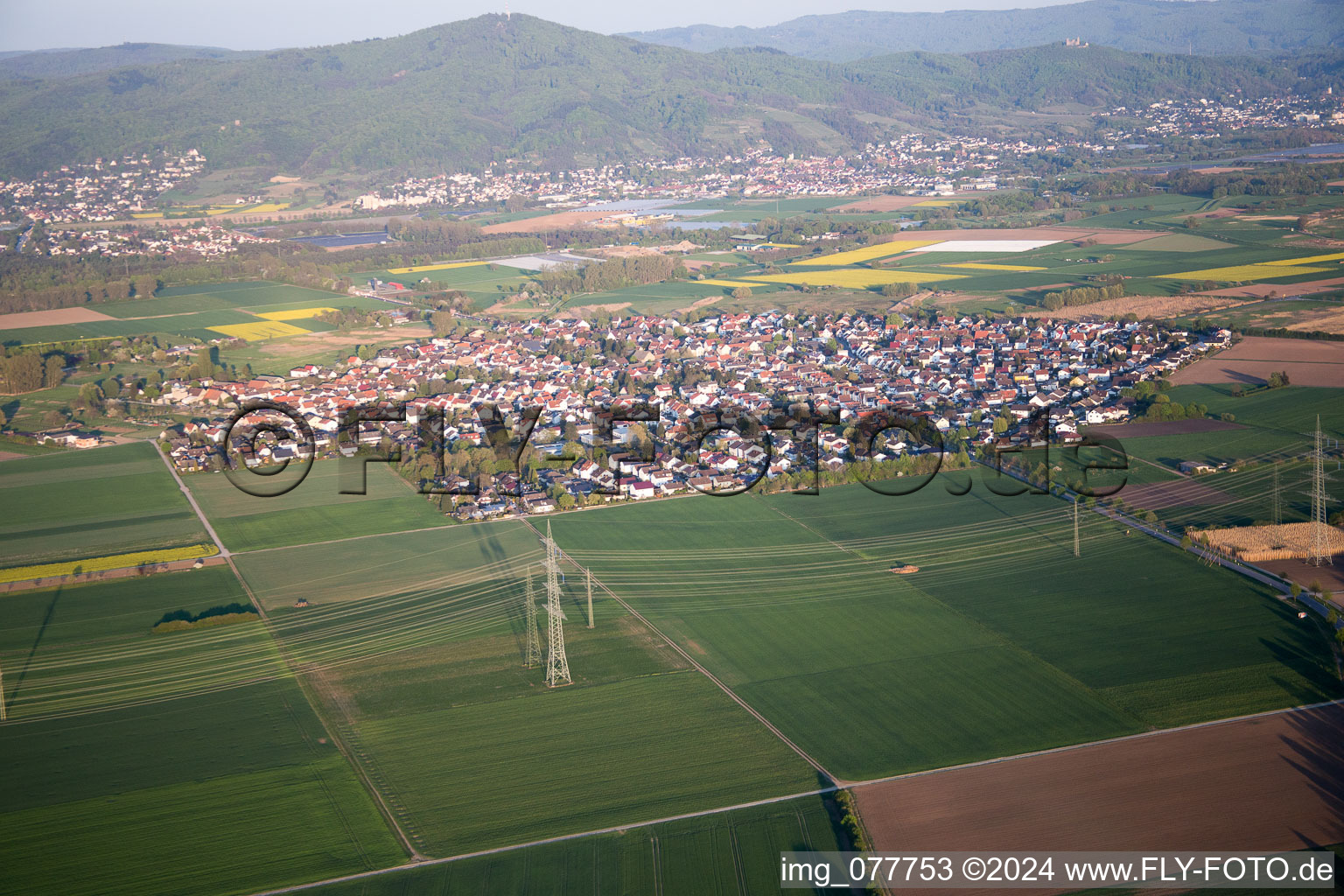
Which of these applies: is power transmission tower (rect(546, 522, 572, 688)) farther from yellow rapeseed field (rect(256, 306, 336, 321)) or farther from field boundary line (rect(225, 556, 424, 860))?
yellow rapeseed field (rect(256, 306, 336, 321))

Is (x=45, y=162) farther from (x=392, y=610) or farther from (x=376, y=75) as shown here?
(x=392, y=610)

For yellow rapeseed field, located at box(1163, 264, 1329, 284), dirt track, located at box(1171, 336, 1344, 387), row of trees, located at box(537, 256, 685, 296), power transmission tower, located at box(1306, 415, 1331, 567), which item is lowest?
power transmission tower, located at box(1306, 415, 1331, 567)

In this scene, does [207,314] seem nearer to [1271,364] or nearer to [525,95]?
[1271,364]

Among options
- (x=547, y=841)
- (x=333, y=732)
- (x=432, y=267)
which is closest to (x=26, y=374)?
(x=432, y=267)

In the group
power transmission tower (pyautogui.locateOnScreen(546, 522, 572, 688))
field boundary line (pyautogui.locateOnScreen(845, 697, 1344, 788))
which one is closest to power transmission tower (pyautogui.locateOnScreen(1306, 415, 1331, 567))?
field boundary line (pyautogui.locateOnScreen(845, 697, 1344, 788))

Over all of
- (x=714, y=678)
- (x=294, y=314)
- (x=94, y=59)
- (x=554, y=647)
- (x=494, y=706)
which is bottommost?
(x=714, y=678)
